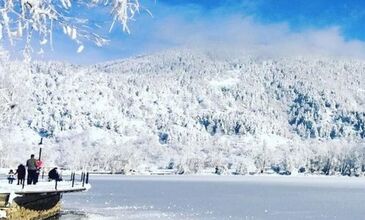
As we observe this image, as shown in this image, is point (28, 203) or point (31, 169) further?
point (31, 169)

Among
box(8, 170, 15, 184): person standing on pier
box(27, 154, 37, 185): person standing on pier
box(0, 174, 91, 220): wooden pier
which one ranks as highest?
box(27, 154, 37, 185): person standing on pier

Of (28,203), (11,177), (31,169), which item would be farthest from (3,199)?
(11,177)

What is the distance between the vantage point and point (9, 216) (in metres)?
32.4

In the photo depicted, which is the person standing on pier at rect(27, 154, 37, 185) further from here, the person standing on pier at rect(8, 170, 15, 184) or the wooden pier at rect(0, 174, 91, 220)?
the person standing on pier at rect(8, 170, 15, 184)

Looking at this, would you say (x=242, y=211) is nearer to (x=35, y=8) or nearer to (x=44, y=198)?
(x=44, y=198)

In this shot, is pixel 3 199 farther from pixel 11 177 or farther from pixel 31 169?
pixel 11 177

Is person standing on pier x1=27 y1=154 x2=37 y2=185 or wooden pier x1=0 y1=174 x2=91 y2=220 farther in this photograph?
person standing on pier x1=27 y1=154 x2=37 y2=185

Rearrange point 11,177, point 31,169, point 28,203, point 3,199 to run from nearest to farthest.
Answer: point 3,199, point 28,203, point 31,169, point 11,177

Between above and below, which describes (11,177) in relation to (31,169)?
below

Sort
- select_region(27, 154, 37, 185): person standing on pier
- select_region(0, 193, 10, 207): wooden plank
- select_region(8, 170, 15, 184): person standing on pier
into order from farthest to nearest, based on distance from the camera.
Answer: select_region(8, 170, 15, 184): person standing on pier
select_region(27, 154, 37, 185): person standing on pier
select_region(0, 193, 10, 207): wooden plank

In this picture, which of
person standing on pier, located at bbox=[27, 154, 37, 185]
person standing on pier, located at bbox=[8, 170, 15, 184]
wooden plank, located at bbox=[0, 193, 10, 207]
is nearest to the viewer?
wooden plank, located at bbox=[0, 193, 10, 207]

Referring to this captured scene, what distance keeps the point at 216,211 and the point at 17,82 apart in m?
31.1

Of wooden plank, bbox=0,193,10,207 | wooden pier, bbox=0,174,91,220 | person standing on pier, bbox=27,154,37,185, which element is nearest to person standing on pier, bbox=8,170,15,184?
wooden pier, bbox=0,174,91,220

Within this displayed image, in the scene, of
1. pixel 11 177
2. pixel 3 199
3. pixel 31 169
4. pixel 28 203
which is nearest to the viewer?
pixel 3 199
